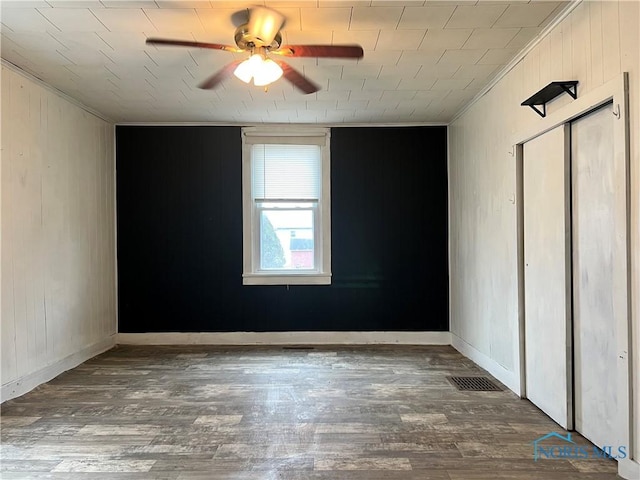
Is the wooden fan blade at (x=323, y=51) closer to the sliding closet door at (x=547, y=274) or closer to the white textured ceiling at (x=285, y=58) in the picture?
the white textured ceiling at (x=285, y=58)

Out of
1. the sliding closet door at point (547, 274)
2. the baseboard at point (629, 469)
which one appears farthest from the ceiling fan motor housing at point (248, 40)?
the baseboard at point (629, 469)

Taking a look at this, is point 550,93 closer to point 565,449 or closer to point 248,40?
point 248,40

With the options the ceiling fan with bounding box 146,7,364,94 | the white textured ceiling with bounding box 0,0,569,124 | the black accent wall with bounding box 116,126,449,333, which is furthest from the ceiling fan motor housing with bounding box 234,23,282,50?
the black accent wall with bounding box 116,126,449,333

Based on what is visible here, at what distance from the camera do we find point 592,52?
2396 mm

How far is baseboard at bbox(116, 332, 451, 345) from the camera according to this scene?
5125 millimetres

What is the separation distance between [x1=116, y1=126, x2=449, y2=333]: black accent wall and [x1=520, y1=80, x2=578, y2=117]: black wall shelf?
228 centimetres

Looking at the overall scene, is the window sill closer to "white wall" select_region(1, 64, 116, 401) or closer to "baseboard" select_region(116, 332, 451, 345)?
"baseboard" select_region(116, 332, 451, 345)

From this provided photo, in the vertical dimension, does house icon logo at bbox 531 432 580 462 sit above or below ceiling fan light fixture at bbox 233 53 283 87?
below

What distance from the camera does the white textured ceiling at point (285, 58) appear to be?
2.56 m

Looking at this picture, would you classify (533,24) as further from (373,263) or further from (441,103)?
(373,263)

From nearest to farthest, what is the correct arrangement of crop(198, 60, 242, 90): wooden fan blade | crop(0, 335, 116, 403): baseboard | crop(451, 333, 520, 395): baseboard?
1. crop(198, 60, 242, 90): wooden fan blade
2. crop(0, 335, 116, 403): baseboard
3. crop(451, 333, 520, 395): baseboard

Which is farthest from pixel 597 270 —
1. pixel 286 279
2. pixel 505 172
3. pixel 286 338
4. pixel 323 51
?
pixel 286 338

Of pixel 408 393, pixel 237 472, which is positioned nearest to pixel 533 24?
pixel 408 393

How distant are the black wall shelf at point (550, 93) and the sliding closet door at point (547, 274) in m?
0.21
